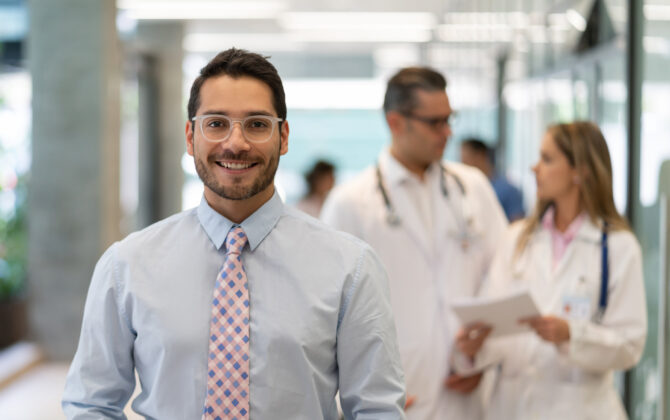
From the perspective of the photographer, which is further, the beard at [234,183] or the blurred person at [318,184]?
the blurred person at [318,184]

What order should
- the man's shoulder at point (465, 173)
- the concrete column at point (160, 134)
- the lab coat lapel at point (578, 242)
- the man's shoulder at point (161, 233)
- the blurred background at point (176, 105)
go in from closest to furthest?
the man's shoulder at point (161, 233), the lab coat lapel at point (578, 242), the man's shoulder at point (465, 173), the blurred background at point (176, 105), the concrete column at point (160, 134)

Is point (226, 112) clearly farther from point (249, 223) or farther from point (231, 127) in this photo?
point (249, 223)

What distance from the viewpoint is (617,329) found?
2.82 metres

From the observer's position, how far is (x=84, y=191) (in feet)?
25.6

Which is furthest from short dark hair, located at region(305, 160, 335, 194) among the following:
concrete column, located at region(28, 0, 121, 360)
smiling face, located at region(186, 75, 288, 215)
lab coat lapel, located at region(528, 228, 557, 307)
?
smiling face, located at region(186, 75, 288, 215)

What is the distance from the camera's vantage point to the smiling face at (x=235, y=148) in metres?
1.84

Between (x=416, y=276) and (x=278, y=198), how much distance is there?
3.92ft

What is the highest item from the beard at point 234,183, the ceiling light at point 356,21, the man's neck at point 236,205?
the ceiling light at point 356,21

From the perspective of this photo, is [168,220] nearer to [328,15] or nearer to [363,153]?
[328,15]

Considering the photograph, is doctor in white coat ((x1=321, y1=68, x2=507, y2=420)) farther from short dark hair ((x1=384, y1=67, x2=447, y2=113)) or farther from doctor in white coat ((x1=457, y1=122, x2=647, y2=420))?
doctor in white coat ((x1=457, y1=122, x2=647, y2=420))

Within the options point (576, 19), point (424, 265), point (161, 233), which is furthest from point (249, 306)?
point (576, 19)

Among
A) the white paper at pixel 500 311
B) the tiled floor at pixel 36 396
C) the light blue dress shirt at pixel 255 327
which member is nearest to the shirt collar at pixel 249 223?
the light blue dress shirt at pixel 255 327

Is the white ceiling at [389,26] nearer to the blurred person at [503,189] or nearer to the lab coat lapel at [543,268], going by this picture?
the blurred person at [503,189]

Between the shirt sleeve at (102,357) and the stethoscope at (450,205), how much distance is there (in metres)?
1.42
